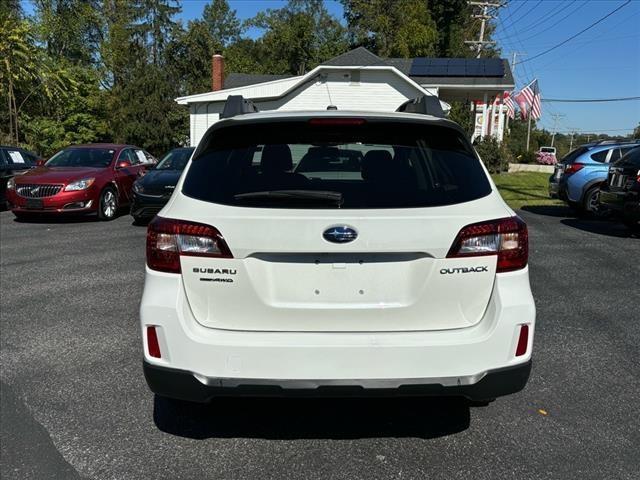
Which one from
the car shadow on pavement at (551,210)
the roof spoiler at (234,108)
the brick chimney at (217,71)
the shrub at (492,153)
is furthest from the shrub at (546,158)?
the roof spoiler at (234,108)

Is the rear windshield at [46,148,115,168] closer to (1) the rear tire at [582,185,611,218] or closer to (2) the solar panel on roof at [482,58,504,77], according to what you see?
(1) the rear tire at [582,185,611,218]

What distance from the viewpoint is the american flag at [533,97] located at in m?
50.5

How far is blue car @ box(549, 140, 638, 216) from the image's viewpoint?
12578 millimetres

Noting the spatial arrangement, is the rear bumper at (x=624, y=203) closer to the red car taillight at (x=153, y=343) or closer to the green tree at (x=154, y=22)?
the red car taillight at (x=153, y=343)

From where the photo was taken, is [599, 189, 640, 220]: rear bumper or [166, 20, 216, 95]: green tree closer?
[599, 189, 640, 220]: rear bumper

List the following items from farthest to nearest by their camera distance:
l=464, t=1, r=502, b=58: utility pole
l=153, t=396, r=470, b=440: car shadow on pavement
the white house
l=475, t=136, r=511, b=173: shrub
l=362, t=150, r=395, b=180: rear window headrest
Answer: l=464, t=1, r=502, b=58: utility pole
l=475, t=136, r=511, b=173: shrub
the white house
l=153, t=396, r=470, b=440: car shadow on pavement
l=362, t=150, r=395, b=180: rear window headrest

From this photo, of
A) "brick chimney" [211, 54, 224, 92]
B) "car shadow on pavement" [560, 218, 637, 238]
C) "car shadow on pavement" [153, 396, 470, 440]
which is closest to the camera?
"car shadow on pavement" [153, 396, 470, 440]

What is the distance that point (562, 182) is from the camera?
13.2 metres

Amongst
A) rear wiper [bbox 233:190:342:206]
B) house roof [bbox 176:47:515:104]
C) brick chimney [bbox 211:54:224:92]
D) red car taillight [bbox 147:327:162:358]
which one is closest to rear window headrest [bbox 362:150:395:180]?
rear wiper [bbox 233:190:342:206]

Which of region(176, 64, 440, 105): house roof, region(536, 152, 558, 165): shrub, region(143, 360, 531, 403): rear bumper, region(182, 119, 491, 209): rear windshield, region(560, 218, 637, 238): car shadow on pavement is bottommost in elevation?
region(536, 152, 558, 165): shrub

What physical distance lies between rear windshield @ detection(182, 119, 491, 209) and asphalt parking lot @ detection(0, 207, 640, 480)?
1380 millimetres

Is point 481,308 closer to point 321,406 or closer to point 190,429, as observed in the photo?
point 321,406

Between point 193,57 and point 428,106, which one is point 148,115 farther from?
point 428,106

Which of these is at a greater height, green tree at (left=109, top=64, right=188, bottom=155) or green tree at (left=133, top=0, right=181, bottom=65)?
green tree at (left=133, top=0, right=181, bottom=65)
